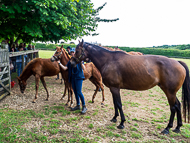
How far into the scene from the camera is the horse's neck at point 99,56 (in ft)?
14.8

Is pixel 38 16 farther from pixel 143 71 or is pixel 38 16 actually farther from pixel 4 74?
pixel 143 71

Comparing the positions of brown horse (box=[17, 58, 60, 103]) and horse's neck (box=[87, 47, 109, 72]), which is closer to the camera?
horse's neck (box=[87, 47, 109, 72])

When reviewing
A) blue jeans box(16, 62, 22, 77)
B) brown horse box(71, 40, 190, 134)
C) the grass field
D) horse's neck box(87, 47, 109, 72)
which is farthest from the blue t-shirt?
blue jeans box(16, 62, 22, 77)

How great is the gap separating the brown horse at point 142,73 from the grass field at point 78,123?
0.42 metres

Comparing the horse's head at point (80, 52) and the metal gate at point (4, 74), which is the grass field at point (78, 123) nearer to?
the metal gate at point (4, 74)

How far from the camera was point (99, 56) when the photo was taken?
4.57m

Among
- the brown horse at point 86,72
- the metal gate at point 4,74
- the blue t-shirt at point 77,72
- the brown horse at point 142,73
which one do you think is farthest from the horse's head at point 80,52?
the metal gate at point 4,74

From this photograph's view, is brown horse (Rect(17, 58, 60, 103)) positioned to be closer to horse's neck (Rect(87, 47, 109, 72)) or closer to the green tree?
the green tree

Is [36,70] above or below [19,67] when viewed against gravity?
above

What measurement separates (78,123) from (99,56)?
2.33m

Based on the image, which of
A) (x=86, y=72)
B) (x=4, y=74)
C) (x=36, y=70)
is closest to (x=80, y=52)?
(x=86, y=72)

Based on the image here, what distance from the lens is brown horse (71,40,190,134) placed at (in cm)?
391

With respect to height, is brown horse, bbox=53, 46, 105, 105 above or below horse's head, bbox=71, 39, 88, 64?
below

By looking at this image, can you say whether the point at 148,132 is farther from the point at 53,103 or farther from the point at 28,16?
the point at 28,16
